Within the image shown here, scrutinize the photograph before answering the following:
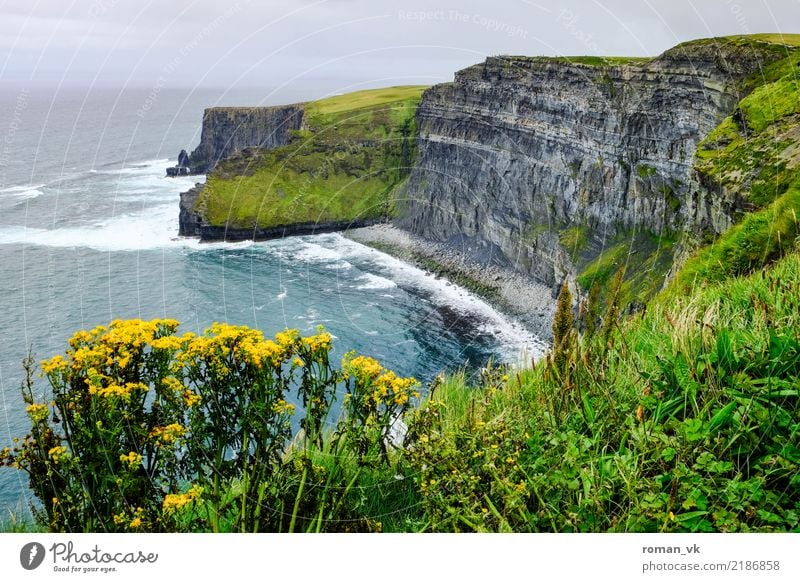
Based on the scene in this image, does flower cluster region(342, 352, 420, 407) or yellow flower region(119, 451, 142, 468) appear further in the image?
flower cluster region(342, 352, 420, 407)

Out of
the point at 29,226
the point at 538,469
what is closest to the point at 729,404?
the point at 538,469

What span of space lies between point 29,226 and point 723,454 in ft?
381

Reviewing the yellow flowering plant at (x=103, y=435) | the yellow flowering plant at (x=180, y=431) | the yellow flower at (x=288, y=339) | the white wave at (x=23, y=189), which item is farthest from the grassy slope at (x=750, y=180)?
the white wave at (x=23, y=189)

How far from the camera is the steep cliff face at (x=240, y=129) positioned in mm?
150375

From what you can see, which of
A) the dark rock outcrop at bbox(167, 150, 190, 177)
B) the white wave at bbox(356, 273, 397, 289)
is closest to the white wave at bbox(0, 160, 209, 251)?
the dark rock outcrop at bbox(167, 150, 190, 177)

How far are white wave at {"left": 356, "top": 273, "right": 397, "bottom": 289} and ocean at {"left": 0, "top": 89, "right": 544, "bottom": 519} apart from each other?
0.52 ft

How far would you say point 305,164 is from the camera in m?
124

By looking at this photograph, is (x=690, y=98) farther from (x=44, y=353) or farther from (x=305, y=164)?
(x=305, y=164)

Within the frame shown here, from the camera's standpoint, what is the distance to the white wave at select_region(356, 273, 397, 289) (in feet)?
293

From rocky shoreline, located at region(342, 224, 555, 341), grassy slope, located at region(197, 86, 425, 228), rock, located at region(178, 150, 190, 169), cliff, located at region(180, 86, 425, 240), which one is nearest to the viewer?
rocky shoreline, located at region(342, 224, 555, 341)

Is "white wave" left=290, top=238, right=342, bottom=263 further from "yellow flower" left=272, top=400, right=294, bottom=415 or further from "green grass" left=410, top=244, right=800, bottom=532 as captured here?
"yellow flower" left=272, top=400, right=294, bottom=415

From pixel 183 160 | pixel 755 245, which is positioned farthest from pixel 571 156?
pixel 183 160

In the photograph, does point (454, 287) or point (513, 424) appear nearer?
point (513, 424)

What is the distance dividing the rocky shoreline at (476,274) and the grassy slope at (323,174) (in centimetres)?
884
